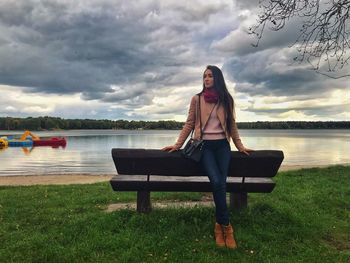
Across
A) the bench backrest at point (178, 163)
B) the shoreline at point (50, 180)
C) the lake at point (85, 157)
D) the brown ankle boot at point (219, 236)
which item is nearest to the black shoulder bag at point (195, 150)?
the bench backrest at point (178, 163)

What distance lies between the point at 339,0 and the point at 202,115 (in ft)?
23.1

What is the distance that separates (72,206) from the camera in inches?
312

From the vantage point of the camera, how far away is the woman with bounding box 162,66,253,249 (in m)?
5.27

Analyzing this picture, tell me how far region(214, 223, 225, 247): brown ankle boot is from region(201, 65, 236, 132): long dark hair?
1.52 meters

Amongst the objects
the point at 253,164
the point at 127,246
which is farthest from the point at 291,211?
the point at 127,246

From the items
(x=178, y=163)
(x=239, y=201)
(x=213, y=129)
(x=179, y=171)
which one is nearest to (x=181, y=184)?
(x=179, y=171)

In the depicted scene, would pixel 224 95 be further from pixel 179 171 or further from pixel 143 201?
pixel 143 201

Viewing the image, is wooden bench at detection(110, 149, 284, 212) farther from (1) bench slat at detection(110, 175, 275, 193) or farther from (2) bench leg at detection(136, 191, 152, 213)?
(2) bench leg at detection(136, 191, 152, 213)

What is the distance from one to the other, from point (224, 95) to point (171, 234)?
2.30 metres

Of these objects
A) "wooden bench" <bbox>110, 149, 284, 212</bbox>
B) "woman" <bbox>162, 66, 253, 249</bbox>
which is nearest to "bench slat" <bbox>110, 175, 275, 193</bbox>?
"wooden bench" <bbox>110, 149, 284, 212</bbox>

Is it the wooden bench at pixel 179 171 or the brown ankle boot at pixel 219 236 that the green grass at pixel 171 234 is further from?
the wooden bench at pixel 179 171

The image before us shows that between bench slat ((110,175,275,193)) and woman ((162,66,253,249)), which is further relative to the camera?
bench slat ((110,175,275,193))

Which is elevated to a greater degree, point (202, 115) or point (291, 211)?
point (202, 115)

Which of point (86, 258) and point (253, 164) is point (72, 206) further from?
point (253, 164)
